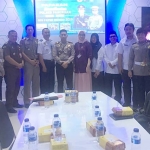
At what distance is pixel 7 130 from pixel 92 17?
375 centimetres

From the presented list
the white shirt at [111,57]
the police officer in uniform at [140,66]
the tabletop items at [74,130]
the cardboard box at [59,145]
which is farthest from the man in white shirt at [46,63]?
the cardboard box at [59,145]

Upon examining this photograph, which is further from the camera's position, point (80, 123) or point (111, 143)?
point (80, 123)

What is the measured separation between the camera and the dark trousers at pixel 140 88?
13.0ft

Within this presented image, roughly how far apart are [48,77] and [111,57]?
1293 mm

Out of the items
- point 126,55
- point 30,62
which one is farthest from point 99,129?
point 30,62

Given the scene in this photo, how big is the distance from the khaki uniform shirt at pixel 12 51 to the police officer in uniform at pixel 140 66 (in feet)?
6.57

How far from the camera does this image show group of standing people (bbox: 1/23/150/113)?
4.25m

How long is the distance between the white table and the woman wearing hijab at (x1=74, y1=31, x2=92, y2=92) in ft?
6.61

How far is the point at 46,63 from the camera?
15.0 feet

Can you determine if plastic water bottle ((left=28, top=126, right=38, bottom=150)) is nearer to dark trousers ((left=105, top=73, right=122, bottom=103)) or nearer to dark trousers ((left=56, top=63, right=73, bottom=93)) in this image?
dark trousers ((left=56, top=63, right=73, bottom=93))

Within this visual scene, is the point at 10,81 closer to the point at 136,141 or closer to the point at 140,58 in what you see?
the point at 140,58

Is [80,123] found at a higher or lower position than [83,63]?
lower

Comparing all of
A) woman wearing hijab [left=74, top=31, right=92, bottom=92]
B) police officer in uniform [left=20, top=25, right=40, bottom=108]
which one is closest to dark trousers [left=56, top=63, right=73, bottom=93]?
woman wearing hijab [left=74, top=31, right=92, bottom=92]

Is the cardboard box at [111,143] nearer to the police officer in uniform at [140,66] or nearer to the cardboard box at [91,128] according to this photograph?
the cardboard box at [91,128]
